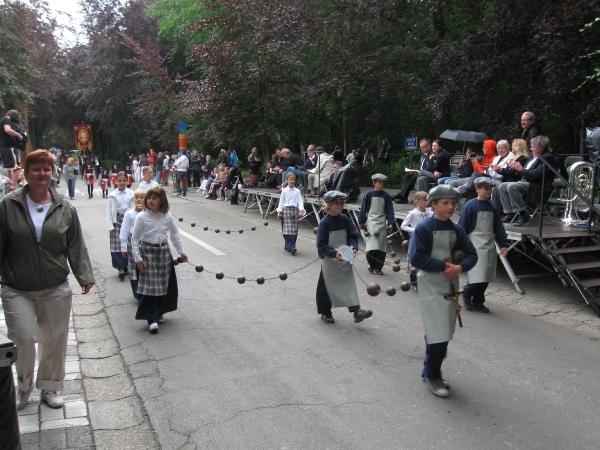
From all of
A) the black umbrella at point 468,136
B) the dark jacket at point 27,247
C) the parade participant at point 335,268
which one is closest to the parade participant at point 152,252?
the parade participant at point 335,268

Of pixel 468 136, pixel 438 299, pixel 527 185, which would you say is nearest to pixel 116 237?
pixel 438 299

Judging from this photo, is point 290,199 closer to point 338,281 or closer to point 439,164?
point 439,164

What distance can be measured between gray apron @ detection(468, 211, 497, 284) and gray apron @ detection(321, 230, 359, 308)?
67.0 inches

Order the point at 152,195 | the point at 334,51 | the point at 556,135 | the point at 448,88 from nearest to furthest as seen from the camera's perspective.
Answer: the point at 152,195 → the point at 448,88 → the point at 334,51 → the point at 556,135

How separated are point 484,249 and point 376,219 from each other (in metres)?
2.54

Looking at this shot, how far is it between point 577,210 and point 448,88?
19.3 ft

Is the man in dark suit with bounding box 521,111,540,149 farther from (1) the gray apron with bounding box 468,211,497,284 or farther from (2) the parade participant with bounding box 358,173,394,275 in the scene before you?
(1) the gray apron with bounding box 468,211,497,284

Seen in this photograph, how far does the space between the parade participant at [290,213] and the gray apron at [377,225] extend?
2.07 m

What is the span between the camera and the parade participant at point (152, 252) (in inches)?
262

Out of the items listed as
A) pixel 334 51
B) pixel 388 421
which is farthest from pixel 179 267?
pixel 334 51

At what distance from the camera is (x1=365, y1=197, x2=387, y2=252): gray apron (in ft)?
32.3

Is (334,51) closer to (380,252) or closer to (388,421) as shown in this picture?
(380,252)

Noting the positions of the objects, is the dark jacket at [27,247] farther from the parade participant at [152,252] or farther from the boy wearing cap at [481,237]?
the boy wearing cap at [481,237]

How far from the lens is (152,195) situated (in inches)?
261
